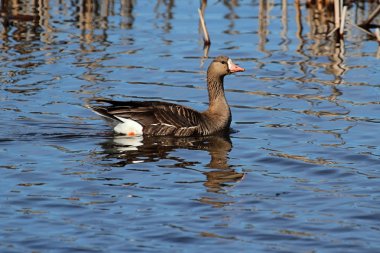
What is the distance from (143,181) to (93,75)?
6285mm

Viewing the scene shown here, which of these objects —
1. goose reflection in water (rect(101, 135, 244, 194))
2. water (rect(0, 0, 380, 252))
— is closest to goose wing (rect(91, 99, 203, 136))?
goose reflection in water (rect(101, 135, 244, 194))

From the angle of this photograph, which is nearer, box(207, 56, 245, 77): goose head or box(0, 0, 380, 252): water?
box(0, 0, 380, 252): water

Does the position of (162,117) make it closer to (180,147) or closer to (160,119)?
(160,119)

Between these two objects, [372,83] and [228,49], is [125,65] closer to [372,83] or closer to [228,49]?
[228,49]

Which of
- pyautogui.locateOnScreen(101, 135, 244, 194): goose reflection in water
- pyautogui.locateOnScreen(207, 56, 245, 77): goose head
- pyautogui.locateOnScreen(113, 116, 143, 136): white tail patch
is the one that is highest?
pyautogui.locateOnScreen(207, 56, 245, 77): goose head

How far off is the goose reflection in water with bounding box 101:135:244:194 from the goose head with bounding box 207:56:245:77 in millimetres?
1143

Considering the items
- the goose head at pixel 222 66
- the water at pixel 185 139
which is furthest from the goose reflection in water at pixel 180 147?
the goose head at pixel 222 66

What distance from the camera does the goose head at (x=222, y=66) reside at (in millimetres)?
14734

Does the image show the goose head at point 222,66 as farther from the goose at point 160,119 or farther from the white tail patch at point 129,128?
the white tail patch at point 129,128

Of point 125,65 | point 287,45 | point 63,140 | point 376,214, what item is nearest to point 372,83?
point 287,45

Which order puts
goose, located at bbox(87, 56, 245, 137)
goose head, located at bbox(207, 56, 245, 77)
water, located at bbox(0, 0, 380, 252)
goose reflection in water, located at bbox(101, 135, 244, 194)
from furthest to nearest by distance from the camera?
goose head, located at bbox(207, 56, 245, 77)
goose, located at bbox(87, 56, 245, 137)
goose reflection in water, located at bbox(101, 135, 244, 194)
water, located at bbox(0, 0, 380, 252)

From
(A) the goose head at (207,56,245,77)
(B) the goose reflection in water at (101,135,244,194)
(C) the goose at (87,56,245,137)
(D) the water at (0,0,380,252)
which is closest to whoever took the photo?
(D) the water at (0,0,380,252)

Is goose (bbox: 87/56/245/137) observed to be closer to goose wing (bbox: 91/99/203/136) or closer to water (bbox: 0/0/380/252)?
goose wing (bbox: 91/99/203/136)

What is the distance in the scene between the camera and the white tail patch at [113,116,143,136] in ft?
45.7
